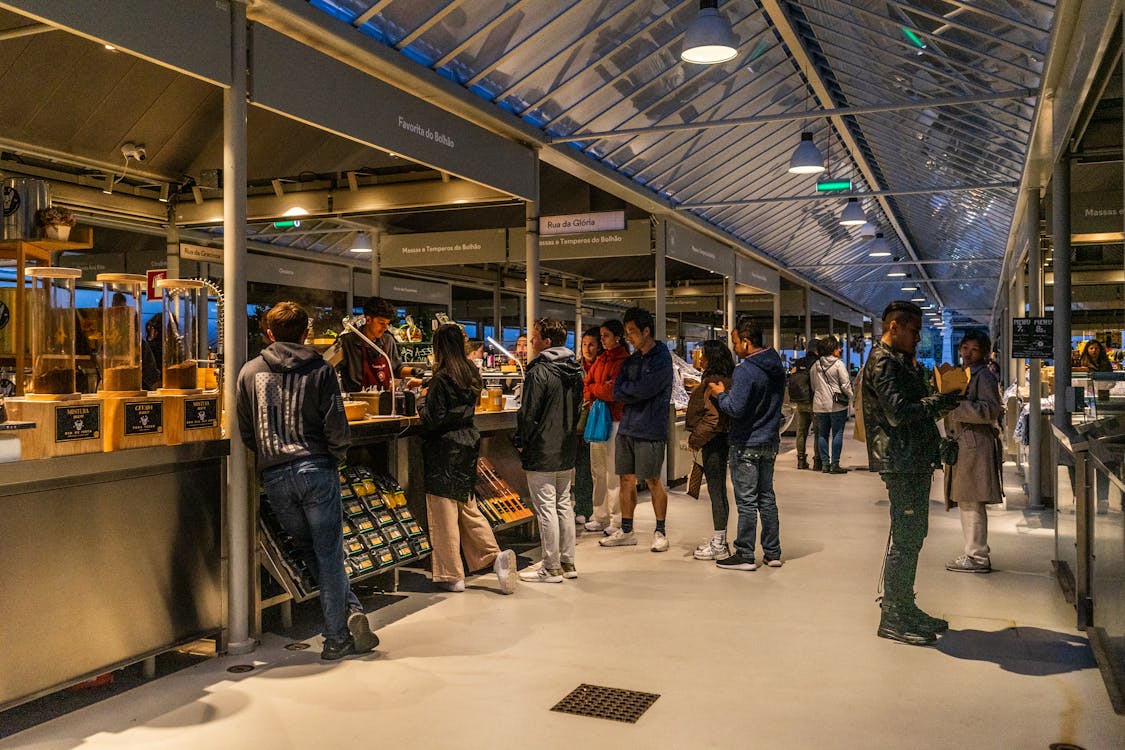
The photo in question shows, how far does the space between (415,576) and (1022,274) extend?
9423 millimetres

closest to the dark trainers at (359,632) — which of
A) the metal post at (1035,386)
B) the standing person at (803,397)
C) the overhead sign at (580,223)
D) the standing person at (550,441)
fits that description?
the standing person at (550,441)

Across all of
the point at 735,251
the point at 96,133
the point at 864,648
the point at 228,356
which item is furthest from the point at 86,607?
the point at 735,251

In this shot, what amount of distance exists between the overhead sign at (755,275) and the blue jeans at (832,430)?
3704 mm

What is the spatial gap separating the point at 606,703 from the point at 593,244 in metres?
7.84

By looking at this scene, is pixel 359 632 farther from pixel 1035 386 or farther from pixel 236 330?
pixel 1035 386

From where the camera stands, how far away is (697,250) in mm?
13172

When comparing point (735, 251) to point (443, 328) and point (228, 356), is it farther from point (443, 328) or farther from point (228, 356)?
point (228, 356)

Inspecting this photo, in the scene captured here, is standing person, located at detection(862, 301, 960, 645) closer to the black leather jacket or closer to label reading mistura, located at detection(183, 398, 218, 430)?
the black leather jacket

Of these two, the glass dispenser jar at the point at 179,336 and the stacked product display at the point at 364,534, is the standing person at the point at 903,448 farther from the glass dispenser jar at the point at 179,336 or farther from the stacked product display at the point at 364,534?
the glass dispenser jar at the point at 179,336

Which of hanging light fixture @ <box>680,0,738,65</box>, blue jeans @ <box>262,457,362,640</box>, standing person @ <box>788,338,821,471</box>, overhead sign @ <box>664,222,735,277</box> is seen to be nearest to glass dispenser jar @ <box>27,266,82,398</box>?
blue jeans @ <box>262,457,362,640</box>

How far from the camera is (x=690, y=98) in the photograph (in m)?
9.09

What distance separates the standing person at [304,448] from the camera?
4445 mm

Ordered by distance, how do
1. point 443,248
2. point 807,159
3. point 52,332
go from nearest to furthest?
point 52,332 → point 807,159 → point 443,248

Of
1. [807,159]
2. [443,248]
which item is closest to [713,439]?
[807,159]
